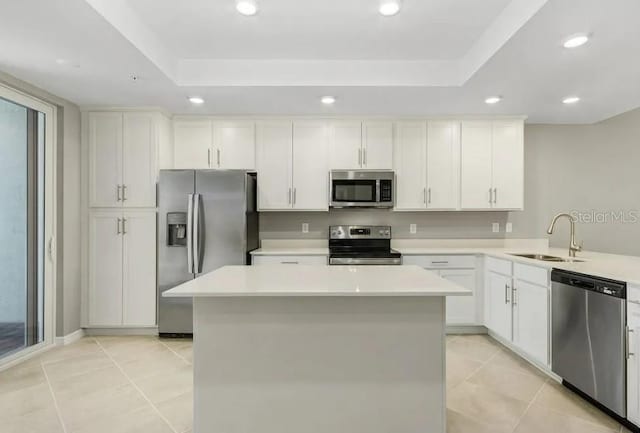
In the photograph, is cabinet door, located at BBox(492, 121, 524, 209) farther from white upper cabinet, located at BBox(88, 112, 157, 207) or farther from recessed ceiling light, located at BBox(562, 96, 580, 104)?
white upper cabinet, located at BBox(88, 112, 157, 207)

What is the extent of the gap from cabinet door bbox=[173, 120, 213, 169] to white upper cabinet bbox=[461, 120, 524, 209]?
288 cm

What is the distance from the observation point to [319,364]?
6.42 feet

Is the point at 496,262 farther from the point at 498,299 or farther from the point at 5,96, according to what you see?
the point at 5,96

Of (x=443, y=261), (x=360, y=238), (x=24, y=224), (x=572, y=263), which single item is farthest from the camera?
(x=360, y=238)

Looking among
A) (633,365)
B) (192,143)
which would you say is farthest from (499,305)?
(192,143)

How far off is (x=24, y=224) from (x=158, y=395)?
208cm

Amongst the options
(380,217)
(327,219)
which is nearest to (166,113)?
(327,219)

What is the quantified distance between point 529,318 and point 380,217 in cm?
190

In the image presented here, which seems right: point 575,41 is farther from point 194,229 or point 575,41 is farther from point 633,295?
point 194,229

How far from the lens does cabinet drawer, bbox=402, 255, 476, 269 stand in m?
3.86

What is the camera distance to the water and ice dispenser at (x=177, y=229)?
12.3 ft

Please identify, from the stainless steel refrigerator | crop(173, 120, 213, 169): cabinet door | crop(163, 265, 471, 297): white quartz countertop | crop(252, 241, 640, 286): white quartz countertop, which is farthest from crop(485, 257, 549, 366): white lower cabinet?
crop(173, 120, 213, 169): cabinet door

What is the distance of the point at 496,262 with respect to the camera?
3609 millimetres

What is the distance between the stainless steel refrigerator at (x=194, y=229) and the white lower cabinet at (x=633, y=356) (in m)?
3.02
